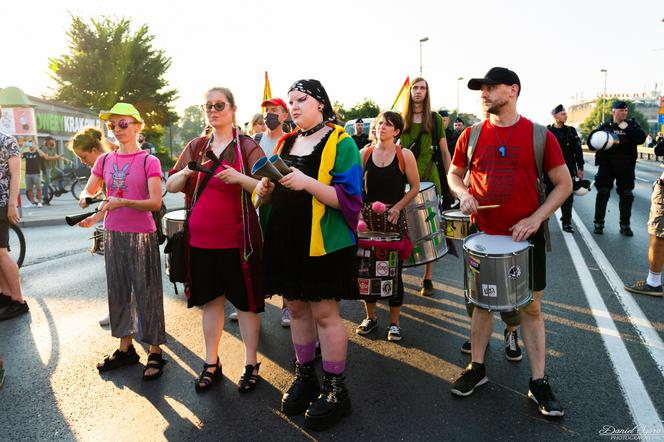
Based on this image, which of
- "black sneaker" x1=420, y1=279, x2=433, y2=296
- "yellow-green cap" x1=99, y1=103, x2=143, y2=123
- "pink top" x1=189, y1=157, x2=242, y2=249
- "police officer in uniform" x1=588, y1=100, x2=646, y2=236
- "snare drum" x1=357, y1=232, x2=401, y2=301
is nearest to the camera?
"pink top" x1=189, y1=157, x2=242, y2=249

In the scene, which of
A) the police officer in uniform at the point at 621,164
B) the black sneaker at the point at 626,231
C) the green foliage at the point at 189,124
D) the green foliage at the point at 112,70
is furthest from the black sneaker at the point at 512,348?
the green foliage at the point at 189,124

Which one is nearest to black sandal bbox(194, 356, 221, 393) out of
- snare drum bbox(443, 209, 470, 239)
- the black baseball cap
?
snare drum bbox(443, 209, 470, 239)

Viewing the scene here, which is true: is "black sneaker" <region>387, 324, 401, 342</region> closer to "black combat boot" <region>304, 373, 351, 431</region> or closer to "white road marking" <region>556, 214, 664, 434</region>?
"black combat boot" <region>304, 373, 351, 431</region>

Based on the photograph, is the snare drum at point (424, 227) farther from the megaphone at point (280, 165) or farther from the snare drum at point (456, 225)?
the megaphone at point (280, 165)

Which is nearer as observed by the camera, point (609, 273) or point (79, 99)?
point (609, 273)

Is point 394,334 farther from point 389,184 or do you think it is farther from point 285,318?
point 389,184

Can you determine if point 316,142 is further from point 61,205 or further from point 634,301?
point 61,205

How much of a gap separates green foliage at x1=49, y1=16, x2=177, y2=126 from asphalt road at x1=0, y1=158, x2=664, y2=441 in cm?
3645

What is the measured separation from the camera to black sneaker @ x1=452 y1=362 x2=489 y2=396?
3299mm

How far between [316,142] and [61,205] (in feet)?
47.1

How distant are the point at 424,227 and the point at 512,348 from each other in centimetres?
126

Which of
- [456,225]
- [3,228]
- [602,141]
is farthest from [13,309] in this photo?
[602,141]

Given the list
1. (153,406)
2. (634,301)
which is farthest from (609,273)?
(153,406)

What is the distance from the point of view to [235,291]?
348cm
